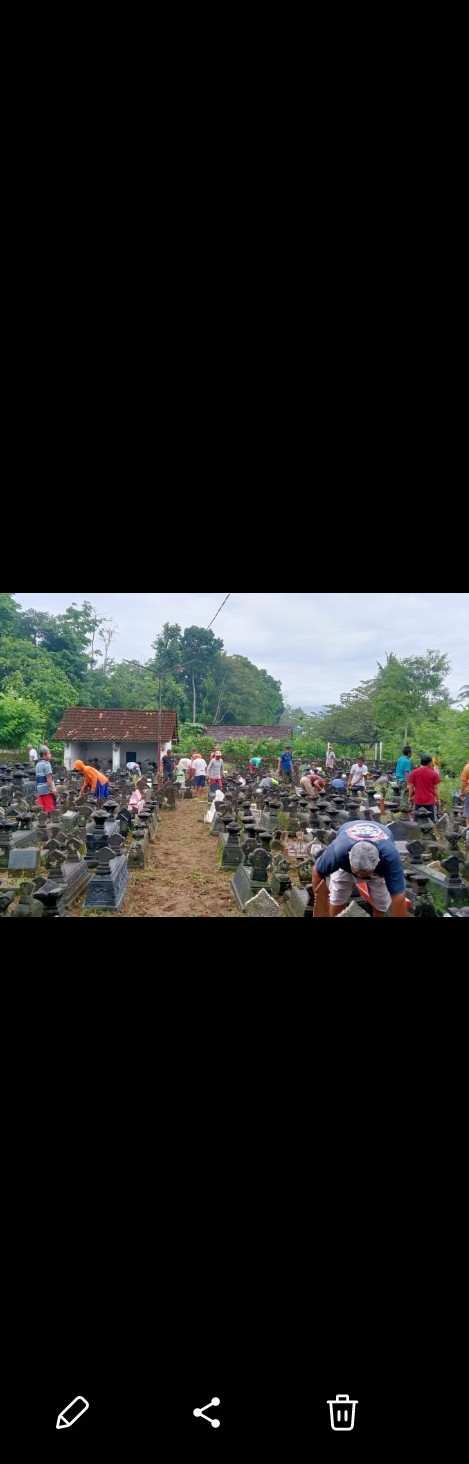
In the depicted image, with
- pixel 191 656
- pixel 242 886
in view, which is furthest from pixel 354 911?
pixel 191 656

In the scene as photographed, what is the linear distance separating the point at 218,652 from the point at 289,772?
59.9ft

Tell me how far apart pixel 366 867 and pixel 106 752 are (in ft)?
23.8

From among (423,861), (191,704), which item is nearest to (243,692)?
(191,704)

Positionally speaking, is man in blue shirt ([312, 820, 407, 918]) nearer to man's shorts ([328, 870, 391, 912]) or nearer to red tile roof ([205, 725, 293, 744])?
man's shorts ([328, 870, 391, 912])

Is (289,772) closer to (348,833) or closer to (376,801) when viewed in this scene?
(376,801)

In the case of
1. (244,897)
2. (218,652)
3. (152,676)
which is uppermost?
(218,652)

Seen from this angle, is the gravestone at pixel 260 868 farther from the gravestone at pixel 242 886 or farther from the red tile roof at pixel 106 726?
the red tile roof at pixel 106 726

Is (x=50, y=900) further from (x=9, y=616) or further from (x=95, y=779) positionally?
(x=9, y=616)

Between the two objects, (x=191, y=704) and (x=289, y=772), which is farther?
(x=191, y=704)

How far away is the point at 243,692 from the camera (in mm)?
25703

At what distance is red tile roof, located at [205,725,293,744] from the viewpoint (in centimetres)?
1936

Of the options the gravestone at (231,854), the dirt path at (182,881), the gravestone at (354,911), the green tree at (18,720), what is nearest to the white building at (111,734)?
the green tree at (18,720)

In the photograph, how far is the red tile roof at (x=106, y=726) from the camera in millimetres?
8562

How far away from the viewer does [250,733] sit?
63.8ft
